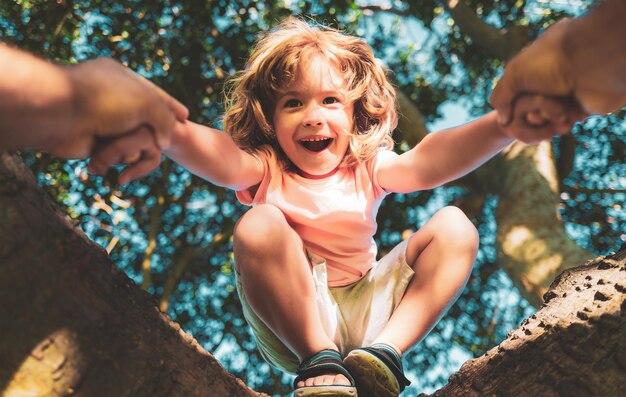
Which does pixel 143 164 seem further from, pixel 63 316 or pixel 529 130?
pixel 529 130

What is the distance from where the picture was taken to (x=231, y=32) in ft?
19.1

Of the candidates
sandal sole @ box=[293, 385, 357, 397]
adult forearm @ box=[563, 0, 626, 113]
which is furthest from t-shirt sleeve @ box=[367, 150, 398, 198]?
adult forearm @ box=[563, 0, 626, 113]

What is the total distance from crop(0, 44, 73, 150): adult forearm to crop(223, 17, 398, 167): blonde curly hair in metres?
1.35

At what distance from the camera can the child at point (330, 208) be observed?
79.3 inches

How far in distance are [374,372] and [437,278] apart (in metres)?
0.45

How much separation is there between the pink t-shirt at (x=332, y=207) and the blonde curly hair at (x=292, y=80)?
0.08m

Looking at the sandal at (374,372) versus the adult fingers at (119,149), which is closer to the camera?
the adult fingers at (119,149)

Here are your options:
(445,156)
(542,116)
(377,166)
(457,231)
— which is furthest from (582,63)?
(377,166)

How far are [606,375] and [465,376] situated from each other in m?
0.41

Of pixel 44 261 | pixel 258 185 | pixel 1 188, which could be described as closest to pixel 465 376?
pixel 258 185

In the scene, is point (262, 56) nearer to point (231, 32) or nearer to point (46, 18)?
point (46, 18)

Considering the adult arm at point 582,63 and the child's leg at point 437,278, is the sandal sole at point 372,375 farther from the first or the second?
the adult arm at point 582,63

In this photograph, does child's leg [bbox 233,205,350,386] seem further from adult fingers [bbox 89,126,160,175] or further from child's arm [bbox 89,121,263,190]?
adult fingers [bbox 89,126,160,175]

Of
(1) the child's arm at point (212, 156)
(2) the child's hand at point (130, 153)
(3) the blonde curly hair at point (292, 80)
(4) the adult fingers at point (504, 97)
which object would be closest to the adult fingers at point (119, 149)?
(2) the child's hand at point (130, 153)
